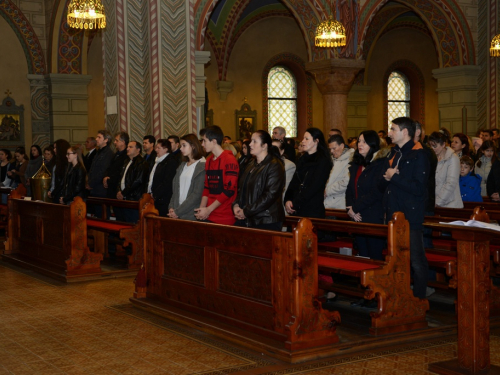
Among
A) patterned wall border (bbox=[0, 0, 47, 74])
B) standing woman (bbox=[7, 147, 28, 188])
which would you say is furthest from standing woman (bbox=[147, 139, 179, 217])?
patterned wall border (bbox=[0, 0, 47, 74])

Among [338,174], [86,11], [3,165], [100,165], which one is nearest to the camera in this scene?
[338,174]

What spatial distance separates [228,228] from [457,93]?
11.2 metres

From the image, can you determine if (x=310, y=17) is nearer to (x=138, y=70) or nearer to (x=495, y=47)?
(x=495, y=47)

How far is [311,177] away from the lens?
258 inches

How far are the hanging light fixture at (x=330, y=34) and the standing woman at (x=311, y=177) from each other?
A: 7.08 metres

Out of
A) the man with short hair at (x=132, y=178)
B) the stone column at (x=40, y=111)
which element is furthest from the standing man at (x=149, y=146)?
the stone column at (x=40, y=111)

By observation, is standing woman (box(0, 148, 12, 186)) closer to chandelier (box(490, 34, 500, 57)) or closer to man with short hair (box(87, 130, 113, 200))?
man with short hair (box(87, 130, 113, 200))

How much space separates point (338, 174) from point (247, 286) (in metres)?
2.55

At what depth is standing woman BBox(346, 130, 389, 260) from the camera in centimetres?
625

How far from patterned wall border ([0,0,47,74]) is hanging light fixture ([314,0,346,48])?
6.73 meters

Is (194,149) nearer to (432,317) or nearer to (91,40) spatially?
(432,317)

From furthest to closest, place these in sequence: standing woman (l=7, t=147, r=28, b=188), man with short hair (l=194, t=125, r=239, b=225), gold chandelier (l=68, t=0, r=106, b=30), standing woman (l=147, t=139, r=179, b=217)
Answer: standing woman (l=7, t=147, r=28, b=188) < gold chandelier (l=68, t=0, r=106, b=30) < standing woman (l=147, t=139, r=179, b=217) < man with short hair (l=194, t=125, r=239, b=225)

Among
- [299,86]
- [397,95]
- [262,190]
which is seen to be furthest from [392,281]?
[397,95]

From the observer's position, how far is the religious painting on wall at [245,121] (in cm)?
1983
